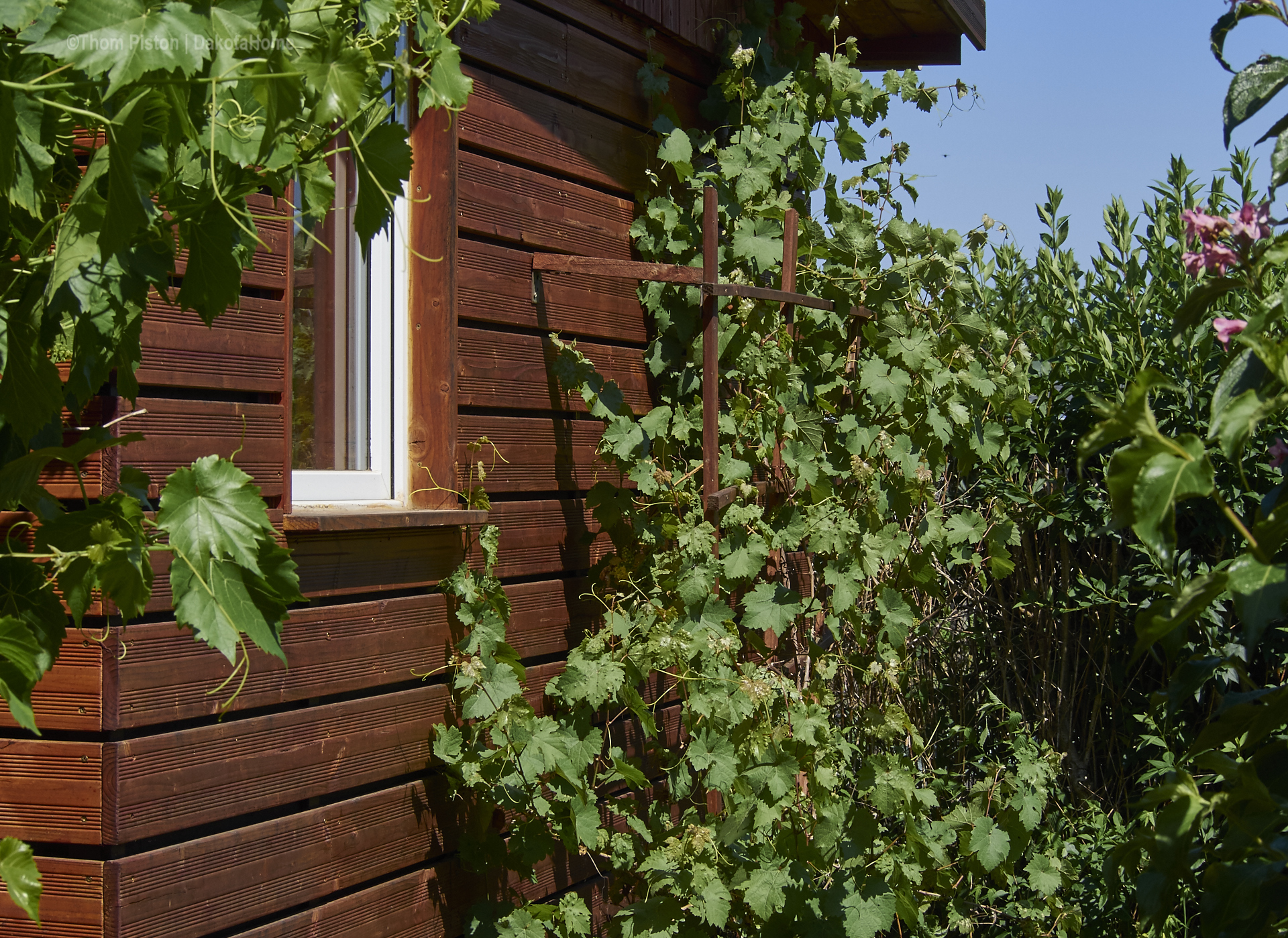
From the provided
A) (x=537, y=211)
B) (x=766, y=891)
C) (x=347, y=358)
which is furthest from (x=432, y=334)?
(x=766, y=891)

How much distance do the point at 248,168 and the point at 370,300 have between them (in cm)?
133

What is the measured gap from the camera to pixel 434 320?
2.58 metres

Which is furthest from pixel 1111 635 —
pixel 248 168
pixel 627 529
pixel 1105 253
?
pixel 248 168

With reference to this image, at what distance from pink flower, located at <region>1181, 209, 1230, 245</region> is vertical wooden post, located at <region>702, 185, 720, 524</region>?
5.10 ft

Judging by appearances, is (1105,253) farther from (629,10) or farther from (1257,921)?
(1257,921)

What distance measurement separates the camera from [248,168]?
1.23 metres

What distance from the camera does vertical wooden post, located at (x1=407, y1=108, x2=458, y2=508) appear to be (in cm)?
256

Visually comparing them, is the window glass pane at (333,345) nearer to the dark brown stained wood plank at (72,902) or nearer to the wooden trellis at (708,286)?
the wooden trellis at (708,286)

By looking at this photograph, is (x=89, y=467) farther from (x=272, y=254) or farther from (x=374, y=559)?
(x=374, y=559)

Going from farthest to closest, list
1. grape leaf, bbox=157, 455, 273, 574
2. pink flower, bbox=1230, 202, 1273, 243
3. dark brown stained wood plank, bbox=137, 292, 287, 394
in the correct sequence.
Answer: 1. dark brown stained wood plank, bbox=137, 292, 287, 394
2. pink flower, bbox=1230, 202, 1273, 243
3. grape leaf, bbox=157, 455, 273, 574

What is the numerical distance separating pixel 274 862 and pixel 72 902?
0.37m

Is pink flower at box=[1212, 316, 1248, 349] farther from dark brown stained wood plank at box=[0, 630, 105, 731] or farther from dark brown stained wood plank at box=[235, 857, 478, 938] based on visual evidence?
dark brown stained wood plank at box=[235, 857, 478, 938]

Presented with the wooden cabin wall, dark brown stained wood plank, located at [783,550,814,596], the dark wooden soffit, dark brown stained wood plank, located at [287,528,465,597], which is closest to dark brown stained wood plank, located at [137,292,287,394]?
the wooden cabin wall

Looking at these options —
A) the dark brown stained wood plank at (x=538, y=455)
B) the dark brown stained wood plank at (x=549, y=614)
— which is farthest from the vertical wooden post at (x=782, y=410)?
the dark brown stained wood plank at (x=549, y=614)
